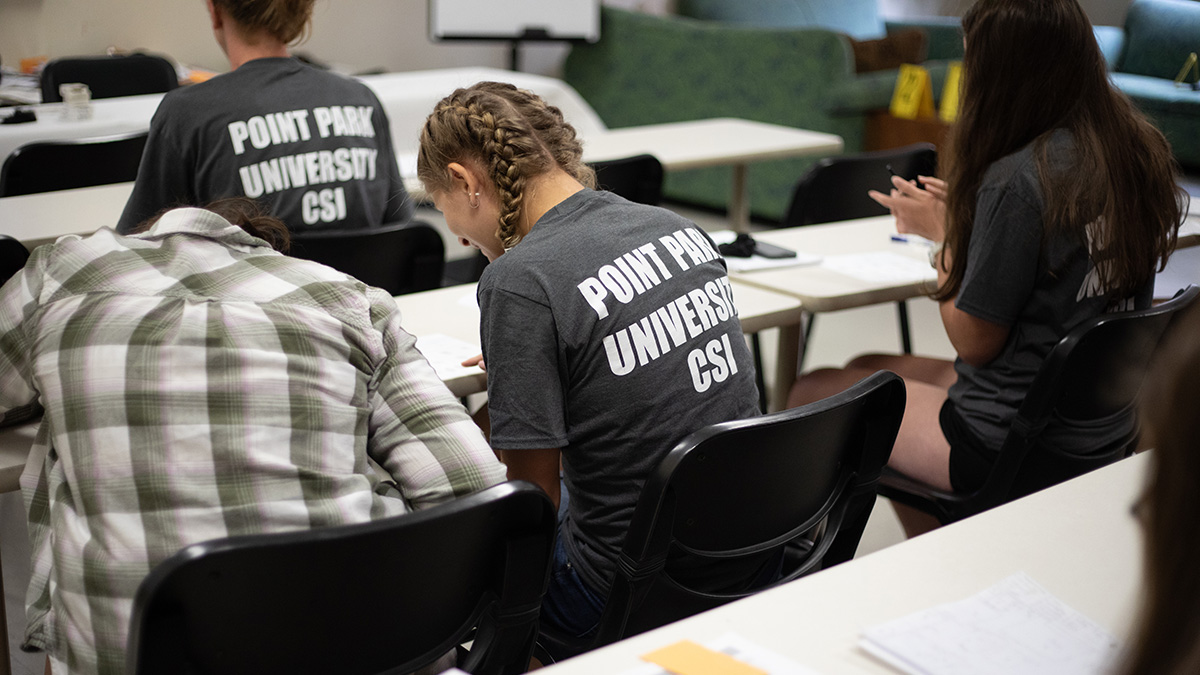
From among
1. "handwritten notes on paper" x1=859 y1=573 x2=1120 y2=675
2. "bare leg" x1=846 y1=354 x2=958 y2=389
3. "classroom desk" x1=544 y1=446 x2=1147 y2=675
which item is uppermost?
"handwritten notes on paper" x1=859 y1=573 x2=1120 y2=675

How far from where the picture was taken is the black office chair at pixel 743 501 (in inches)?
47.6

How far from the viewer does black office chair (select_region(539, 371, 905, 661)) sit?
1208 mm

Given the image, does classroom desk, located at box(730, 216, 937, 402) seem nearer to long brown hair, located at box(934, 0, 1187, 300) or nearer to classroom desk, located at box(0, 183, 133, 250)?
long brown hair, located at box(934, 0, 1187, 300)

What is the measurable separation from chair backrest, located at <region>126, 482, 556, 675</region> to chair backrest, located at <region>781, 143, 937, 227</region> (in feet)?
6.65

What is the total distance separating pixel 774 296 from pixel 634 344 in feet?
2.86

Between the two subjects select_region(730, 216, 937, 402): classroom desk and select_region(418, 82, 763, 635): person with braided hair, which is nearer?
select_region(418, 82, 763, 635): person with braided hair

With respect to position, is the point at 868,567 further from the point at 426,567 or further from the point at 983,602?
the point at 426,567

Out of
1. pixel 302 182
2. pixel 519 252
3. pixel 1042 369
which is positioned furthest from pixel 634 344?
pixel 302 182

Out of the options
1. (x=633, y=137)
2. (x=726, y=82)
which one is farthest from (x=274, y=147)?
(x=726, y=82)

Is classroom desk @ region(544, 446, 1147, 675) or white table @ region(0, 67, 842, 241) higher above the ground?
classroom desk @ region(544, 446, 1147, 675)

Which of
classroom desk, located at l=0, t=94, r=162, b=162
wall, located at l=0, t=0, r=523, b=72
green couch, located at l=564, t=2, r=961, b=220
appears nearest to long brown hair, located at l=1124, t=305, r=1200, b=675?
classroom desk, located at l=0, t=94, r=162, b=162

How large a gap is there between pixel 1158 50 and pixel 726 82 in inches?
77.6

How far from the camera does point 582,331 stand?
130 centimetres

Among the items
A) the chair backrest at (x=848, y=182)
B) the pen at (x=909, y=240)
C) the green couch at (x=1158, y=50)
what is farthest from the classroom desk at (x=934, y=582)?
the green couch at (x=1158, y=50)
